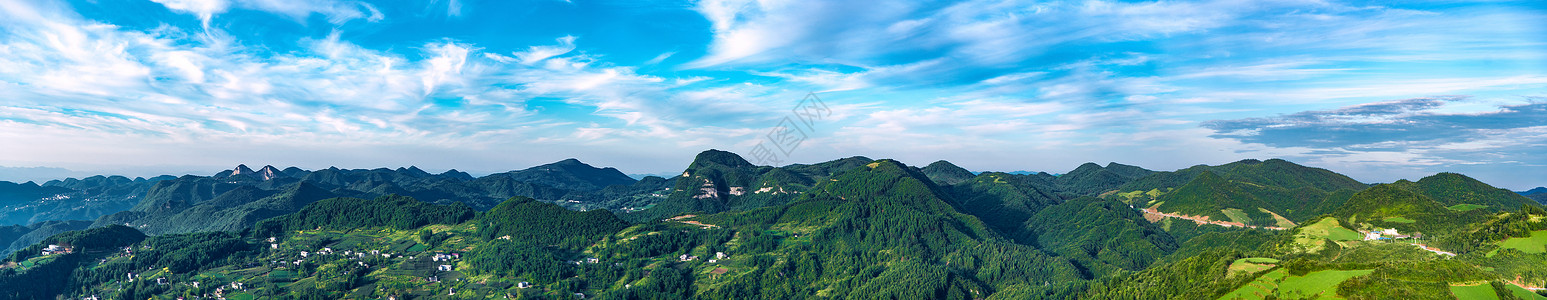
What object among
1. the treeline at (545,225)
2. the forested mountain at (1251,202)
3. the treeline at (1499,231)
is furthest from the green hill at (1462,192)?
the treeline at (545,225)

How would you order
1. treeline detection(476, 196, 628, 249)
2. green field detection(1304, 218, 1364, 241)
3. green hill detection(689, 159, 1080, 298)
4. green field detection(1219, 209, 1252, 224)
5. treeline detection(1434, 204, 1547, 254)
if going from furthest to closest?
green field detection(1219, 209, 1252, 224) → treeline detection(476, 196, 628, 249) → green hill detection(689, 159, 1080, 298) → green field detection(1304, 218, 1364, 241) → treeline detection(1434, 204, 1547, 254)

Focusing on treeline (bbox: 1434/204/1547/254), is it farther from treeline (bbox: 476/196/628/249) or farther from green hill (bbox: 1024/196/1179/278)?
treeline (bbox: 476/196/628/249)

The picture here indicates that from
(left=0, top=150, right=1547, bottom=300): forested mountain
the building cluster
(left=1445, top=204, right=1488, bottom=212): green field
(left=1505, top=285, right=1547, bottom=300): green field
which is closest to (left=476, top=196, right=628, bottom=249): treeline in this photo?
(left=0, top=150, right=1547, bottom=300): forested mountain

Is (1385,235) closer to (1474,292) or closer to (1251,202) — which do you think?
(1474,292)

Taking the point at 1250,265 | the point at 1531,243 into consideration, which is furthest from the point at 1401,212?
the point at 1250,265

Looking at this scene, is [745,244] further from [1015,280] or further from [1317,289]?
[1317,289]

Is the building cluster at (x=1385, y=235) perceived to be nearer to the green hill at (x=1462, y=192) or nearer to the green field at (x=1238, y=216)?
the green field at (x=1238, y=216)
